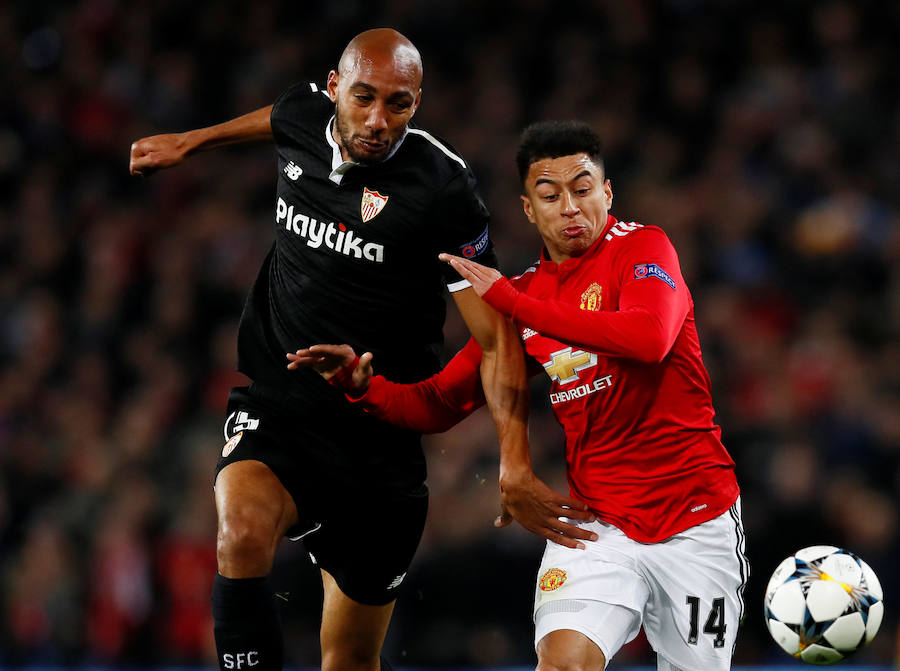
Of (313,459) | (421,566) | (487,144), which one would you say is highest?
(487,144)

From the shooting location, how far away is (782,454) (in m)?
7.82

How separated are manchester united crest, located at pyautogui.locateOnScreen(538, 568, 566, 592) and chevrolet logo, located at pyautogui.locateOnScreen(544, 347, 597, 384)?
644 mm

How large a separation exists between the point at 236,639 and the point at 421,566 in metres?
3.46

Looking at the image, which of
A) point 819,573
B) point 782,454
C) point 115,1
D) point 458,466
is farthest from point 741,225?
point 115,1

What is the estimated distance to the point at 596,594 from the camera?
394 centimetres

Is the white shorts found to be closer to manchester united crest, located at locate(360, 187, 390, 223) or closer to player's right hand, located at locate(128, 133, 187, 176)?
manchester united crest, located at locate(360, 187, 390, 223)

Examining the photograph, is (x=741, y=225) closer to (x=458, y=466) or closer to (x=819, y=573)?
(x=458, y=466)

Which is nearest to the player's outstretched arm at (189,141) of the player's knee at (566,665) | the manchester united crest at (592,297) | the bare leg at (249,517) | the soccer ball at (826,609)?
the bare leg at (249,517)

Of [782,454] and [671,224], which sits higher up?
[671,224]

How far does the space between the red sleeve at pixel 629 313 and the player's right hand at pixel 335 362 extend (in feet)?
1.71

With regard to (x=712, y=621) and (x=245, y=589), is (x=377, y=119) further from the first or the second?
(x=712, y=621)

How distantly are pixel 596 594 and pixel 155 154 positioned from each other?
7.41 ft

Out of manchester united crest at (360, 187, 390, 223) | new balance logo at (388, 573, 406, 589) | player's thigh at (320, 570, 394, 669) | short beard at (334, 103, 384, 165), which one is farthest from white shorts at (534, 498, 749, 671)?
short beard at (334, 103, 384, 165)

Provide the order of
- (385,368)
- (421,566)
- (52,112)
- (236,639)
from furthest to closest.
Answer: (52,112)
(421,566)
(385,368)
(236,639)
